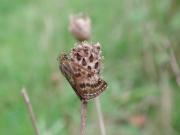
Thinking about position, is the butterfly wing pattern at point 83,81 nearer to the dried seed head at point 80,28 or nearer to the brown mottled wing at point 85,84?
the brown mottled wing at point 85,84

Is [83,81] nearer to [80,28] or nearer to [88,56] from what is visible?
[88,56]

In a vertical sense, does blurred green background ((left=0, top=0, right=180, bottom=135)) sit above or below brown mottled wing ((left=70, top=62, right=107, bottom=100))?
above

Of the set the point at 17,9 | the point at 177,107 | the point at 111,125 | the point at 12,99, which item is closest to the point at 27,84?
the point at 12,99

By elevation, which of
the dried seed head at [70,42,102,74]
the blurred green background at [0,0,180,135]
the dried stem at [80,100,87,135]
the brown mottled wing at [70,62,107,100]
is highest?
the blurred green background at [0,0,180,135]

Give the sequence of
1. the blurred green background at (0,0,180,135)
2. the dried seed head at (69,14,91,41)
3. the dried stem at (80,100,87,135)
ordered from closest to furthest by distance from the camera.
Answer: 1. the dried stem at (80,100,87,135)
2. the dried seed head at (69,14,91,41)
3. the blurred green background at (0,0,180,135)

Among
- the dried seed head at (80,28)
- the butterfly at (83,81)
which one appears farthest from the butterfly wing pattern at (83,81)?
the dried seed head at (80,28)

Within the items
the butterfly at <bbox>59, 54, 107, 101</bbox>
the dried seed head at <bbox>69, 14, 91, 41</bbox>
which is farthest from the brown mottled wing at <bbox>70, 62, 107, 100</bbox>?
the dried seed head at <bbox>69, 14, 91, 41</bbox>

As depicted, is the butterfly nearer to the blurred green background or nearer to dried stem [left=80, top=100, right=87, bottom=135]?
dried stem [left=80, top=100, right=87, bottom=135]
